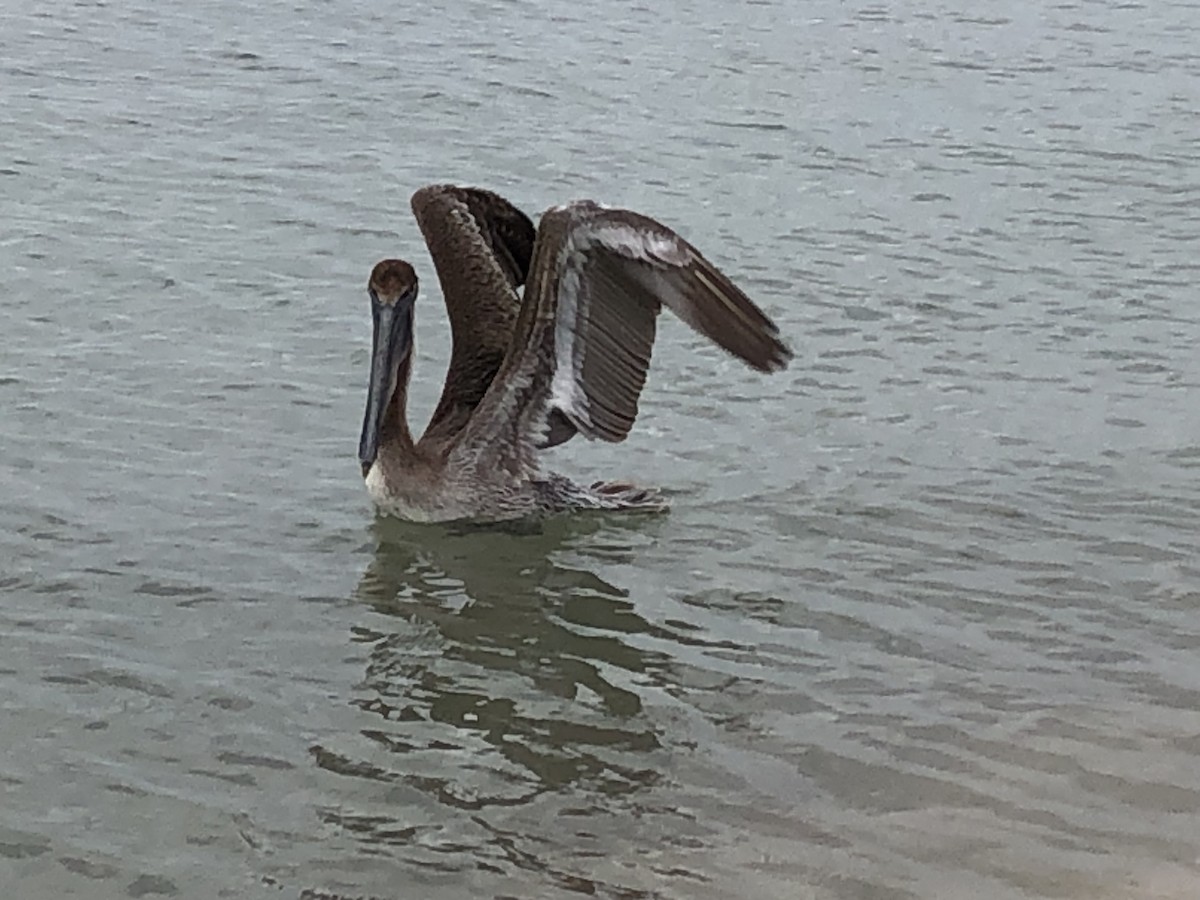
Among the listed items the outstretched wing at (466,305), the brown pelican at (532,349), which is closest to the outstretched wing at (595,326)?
the brown pelican at (532,349)

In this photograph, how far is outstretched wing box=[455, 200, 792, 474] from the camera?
6.08 meters

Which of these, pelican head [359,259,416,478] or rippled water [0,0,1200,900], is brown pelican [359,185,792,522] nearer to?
pelican head [359,259,416,478]

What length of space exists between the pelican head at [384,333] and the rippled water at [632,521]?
272 millimetres

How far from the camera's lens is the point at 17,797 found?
4719 millimetres

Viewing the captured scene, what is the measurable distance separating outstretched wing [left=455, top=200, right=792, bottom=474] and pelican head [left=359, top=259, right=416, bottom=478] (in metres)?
0.33

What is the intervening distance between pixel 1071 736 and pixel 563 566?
182cm

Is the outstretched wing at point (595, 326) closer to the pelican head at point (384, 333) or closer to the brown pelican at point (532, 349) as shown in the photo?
the brown pelican at point (532, 349)

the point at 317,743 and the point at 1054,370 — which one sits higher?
the point at 1054,370

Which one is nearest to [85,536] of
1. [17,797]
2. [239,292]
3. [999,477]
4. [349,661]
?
[349,661]

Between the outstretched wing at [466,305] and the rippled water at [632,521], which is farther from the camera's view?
the outstretched wing at [466,305]

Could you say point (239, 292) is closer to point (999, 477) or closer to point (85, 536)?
point (85, 536)

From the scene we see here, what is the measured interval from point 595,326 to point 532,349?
0.21 m

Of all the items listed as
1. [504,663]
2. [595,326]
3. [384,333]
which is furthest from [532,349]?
[504,663]

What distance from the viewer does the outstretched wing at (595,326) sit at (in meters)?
6.08
